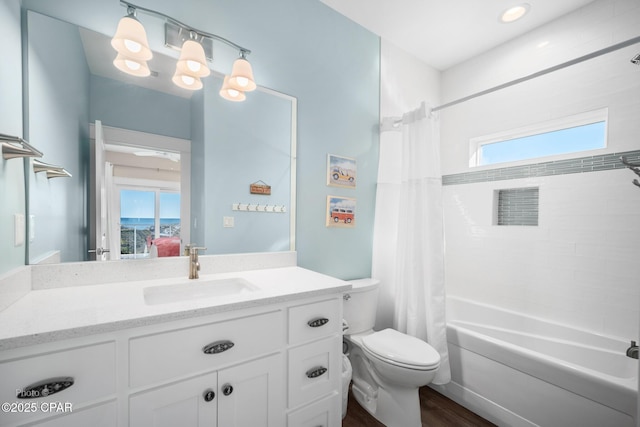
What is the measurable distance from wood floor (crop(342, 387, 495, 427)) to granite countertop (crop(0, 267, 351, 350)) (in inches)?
40.3

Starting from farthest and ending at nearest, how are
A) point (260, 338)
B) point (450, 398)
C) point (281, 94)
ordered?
point (450, 398) < point (281, 94) < point (260, 338)

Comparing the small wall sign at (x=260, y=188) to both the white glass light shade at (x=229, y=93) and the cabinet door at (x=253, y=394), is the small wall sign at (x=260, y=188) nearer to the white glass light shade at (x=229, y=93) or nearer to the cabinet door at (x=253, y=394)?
the white glass light shade at (x=229, y=93)

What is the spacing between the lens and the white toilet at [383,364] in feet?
4.87

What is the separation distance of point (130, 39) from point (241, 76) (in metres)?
0.48

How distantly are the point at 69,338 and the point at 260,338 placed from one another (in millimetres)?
556

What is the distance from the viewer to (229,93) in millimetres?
1523

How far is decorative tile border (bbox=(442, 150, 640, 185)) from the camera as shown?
1.78 metres

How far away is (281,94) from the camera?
5.73 ft

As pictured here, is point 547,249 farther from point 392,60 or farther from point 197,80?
point 197,80

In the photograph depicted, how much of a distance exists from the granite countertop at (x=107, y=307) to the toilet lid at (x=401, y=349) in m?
0.59

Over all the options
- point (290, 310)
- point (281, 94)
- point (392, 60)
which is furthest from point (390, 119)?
point (290, 310)

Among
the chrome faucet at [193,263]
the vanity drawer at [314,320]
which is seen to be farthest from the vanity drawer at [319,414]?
the chrome faucet at [193,263]

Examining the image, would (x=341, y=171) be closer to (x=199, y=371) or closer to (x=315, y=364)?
(x=315, y=364)

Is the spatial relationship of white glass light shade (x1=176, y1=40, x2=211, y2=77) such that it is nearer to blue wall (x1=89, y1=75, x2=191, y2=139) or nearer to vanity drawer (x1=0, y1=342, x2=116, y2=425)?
blue wall (x1=89, y1=75, x2=191, y2=139)
